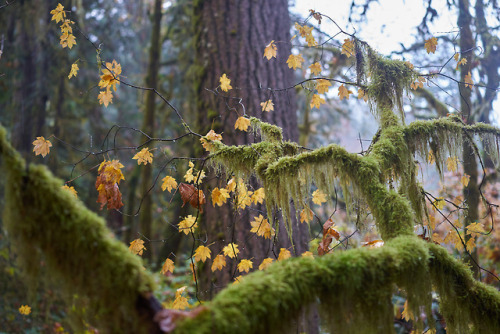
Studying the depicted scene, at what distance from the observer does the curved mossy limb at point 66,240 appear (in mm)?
1274

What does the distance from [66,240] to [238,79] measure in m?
3.38

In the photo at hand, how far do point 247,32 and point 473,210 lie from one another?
391 cm

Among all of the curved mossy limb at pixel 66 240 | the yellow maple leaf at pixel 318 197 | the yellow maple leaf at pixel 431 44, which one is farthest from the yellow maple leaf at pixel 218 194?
the yellow maple leaf at pixel 431 44

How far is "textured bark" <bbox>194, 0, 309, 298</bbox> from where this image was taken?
3.95 metres

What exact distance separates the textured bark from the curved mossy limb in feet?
8.28

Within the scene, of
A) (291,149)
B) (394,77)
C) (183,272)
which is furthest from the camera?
(183,272)

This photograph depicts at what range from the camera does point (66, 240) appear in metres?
1.33

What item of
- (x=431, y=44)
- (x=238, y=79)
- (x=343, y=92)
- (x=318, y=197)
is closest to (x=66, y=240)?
(x=318, y=197)

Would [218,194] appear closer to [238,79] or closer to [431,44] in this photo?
[238,79]

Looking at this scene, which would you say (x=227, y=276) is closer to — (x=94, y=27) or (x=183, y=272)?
(x=183, y=272)

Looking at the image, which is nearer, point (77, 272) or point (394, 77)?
point (77, 272)

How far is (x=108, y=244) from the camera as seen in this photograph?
1314 mm

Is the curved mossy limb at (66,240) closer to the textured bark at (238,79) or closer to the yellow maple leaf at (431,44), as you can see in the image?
the textured bark at (238,79)

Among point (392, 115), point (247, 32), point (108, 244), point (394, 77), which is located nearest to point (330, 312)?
point (108, 244)
